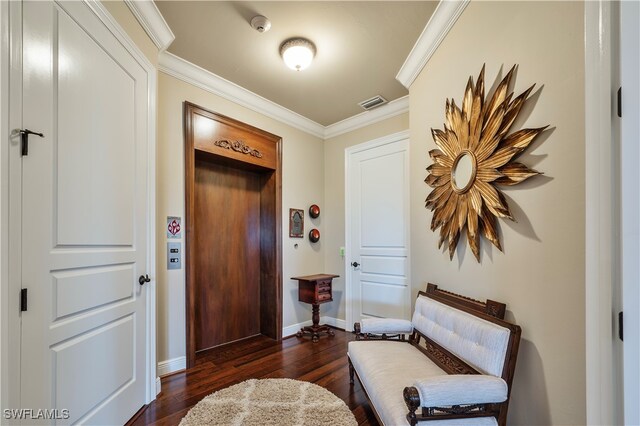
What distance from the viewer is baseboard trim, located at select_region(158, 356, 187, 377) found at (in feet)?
8.21

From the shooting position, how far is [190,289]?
2.71 m

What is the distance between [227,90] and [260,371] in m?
2.87

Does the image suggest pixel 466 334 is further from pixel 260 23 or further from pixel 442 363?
pixel 260 23

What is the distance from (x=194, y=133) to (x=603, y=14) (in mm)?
2857

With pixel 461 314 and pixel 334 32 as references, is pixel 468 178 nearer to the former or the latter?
pixel 461 314

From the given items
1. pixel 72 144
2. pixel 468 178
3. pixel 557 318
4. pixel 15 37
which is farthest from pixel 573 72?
pixel 72 144

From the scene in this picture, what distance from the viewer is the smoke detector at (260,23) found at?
2070 millimetres

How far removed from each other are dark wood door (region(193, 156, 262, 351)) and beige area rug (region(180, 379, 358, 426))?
1.06 m

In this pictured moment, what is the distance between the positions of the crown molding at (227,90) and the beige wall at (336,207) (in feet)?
1.56

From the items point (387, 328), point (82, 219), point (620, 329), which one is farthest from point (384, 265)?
point (82, 219)

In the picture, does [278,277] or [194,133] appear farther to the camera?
[278,277]

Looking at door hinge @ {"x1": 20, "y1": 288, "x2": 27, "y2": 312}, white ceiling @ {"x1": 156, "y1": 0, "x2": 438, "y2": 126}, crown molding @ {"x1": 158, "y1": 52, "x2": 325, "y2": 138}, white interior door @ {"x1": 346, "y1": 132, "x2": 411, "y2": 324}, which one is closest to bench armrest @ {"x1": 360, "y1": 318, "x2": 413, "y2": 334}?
white interior door @ {"x1": 346, "y1": 132, "x2": 411, "y2": 324}

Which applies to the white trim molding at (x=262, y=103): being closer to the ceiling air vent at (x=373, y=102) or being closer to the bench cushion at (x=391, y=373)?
the ceiling air vent at (x=373, y=102)

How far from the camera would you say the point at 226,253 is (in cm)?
335
